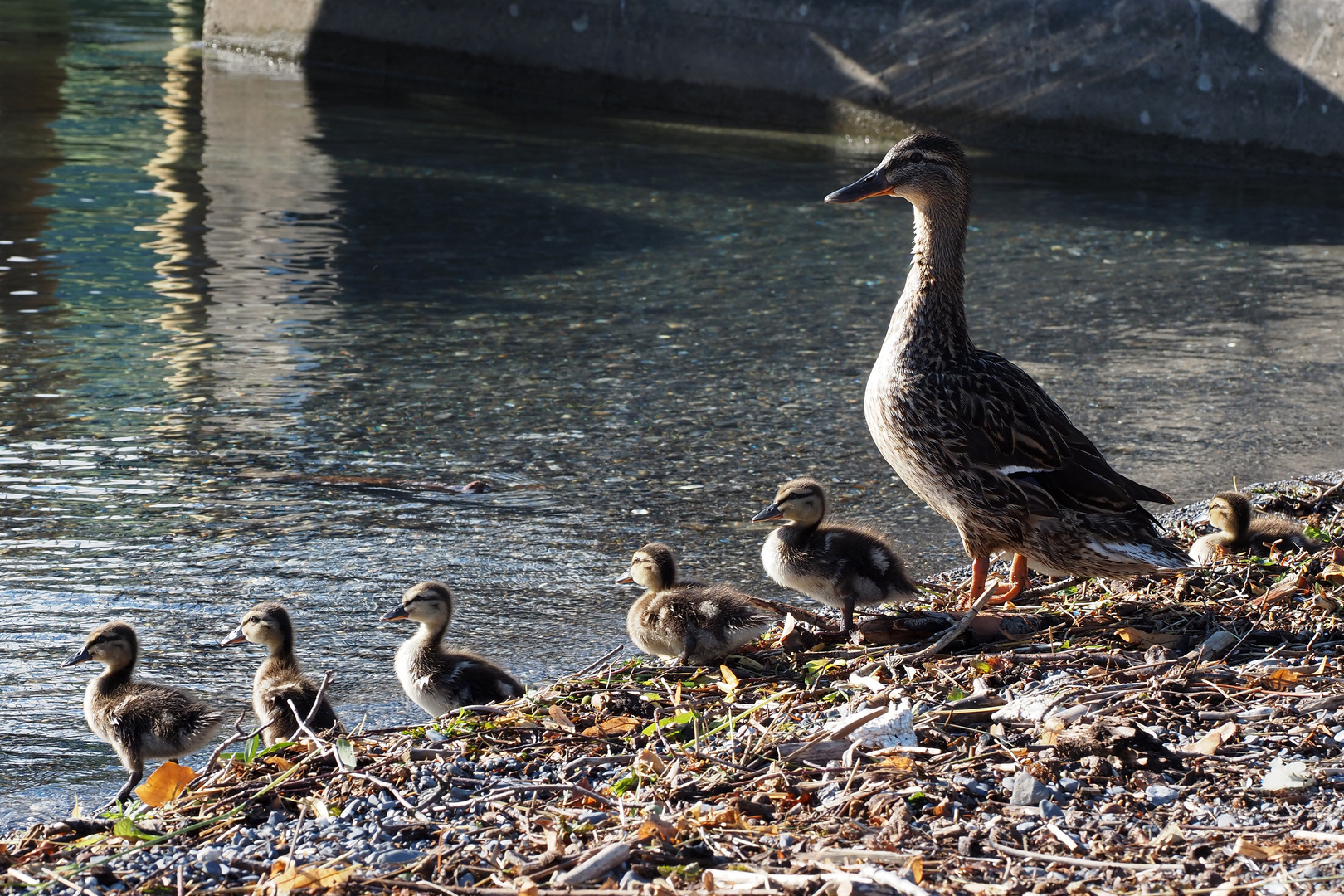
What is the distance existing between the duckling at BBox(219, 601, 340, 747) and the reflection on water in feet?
0.80

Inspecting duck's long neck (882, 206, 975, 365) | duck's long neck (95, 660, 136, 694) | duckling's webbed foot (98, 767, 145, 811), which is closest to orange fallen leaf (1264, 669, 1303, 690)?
duck's long neck (882, 206, 975, 365)

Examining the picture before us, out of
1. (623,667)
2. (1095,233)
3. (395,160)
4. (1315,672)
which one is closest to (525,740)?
(623,667)

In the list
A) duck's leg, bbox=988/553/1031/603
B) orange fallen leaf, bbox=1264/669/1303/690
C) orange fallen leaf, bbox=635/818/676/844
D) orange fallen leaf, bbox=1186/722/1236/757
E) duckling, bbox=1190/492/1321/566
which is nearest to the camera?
orange fallen leaf, bbox=635/818/676/844

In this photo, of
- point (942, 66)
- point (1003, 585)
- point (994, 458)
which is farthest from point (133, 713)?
point (942, 66)

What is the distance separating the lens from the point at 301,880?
3.23 metres

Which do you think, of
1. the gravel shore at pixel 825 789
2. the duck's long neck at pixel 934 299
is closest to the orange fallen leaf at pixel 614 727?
the gravel shore at pixel 825 789

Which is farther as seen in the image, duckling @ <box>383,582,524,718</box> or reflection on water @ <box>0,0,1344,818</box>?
reflection on water @ <box>0,0,1344,818</box>

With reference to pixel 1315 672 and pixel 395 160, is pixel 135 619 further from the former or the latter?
pixel 395 160

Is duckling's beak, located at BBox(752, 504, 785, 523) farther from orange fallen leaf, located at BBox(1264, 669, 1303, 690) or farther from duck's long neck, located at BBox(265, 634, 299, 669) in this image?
orange fallen leaf, located at BBox(1264, 669, 1303, 690)

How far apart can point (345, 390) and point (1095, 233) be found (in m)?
7.19

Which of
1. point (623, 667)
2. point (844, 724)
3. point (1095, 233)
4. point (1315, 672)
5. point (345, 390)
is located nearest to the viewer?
point (844, 724)

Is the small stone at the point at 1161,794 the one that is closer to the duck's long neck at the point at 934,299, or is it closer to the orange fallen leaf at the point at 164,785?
the duck's long neck at the point at 934,299

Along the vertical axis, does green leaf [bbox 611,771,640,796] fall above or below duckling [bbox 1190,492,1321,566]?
below

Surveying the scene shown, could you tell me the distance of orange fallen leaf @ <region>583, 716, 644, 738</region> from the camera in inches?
159
